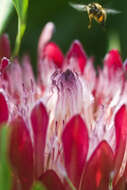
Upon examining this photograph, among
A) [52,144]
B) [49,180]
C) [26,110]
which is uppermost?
[26,110]

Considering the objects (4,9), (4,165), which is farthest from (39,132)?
(4,9)

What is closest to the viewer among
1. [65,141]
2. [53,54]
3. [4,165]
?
[4,165]

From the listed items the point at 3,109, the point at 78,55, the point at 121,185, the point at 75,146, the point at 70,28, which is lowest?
the point at 121,185

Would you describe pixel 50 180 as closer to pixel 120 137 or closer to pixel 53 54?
pixel 120 137

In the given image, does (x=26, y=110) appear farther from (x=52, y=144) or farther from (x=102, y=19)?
(x=102, y=19)

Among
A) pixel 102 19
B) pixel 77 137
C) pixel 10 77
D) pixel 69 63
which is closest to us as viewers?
pixel 77 137

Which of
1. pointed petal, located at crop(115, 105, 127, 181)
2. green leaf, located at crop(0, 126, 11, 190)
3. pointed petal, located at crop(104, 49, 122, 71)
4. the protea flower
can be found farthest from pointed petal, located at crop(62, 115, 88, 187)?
pointed petal, located at crop(104, 49, 122, 71)

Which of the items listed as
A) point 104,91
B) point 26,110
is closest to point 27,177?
point 26,110
